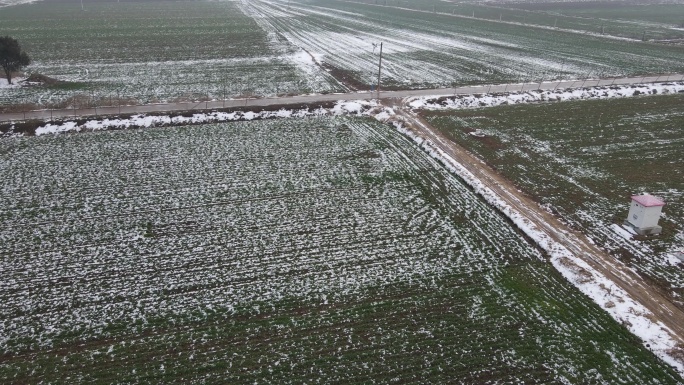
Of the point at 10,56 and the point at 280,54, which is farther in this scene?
the point at 280,54

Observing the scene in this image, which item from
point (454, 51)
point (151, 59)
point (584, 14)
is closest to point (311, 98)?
point (151, 59)

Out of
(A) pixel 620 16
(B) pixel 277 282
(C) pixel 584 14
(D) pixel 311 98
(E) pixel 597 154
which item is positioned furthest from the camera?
(C) pixel 584 14

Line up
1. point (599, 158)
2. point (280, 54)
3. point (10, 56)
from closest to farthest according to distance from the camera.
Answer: point (599, 158), point (10, 56), point (280, 54)

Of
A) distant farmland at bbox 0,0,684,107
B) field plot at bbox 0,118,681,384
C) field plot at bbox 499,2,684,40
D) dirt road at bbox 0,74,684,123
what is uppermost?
field plot at bbox 499,2,684,40

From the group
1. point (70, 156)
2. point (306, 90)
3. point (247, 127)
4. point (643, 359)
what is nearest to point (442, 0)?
point (306, 90)

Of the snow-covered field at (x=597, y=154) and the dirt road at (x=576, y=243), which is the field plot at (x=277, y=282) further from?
the snow-covered field at (x=597, y=154)

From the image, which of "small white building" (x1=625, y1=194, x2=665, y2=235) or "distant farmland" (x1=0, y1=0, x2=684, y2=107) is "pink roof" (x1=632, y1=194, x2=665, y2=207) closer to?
"small white building" (x1=625, y1=194, x2=665, y2=235)

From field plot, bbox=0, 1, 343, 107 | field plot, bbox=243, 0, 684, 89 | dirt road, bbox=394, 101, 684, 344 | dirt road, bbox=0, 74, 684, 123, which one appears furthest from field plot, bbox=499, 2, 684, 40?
dirt road, bbox=394, 101, 684, 344

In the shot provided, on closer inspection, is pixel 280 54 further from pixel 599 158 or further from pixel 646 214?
pixel 646 214
